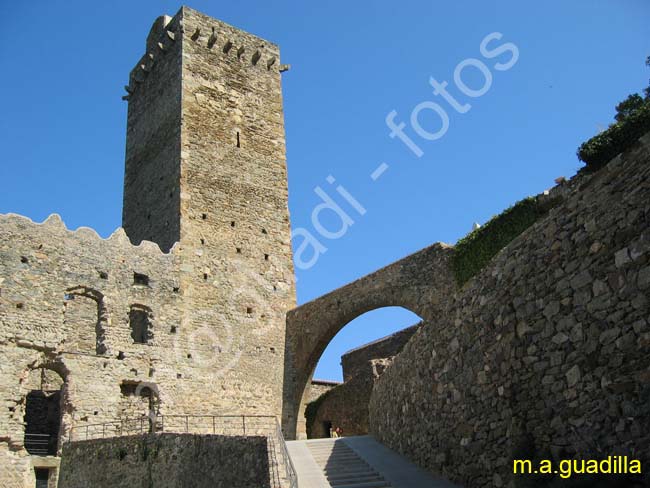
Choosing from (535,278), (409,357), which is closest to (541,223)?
(535,278)

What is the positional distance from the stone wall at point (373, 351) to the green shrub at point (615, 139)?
31.6 ft

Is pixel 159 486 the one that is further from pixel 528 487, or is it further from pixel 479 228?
pixel 479 228

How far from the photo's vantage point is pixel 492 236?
1680 centimetres

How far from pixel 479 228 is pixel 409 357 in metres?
5.46

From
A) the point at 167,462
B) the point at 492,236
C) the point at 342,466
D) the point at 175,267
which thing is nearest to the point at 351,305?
the point at 175,267

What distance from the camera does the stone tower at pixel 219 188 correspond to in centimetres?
2069

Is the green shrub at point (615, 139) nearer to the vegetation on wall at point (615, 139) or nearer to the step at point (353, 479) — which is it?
the vegetation on wall at point (615, 139)

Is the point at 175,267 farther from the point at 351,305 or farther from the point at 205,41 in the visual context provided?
the point at 205,41

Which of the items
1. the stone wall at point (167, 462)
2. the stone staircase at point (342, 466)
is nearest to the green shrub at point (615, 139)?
the stone staircase at point (342, 466)

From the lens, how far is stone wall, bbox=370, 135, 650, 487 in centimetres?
696

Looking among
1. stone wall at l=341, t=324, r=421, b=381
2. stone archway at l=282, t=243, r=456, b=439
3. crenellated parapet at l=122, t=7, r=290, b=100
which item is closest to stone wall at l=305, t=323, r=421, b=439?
stone wall at l=341, t=324, r=421, b=381

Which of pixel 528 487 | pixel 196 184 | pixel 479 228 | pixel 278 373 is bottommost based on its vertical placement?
pixel 528 487

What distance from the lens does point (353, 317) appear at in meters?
20.7

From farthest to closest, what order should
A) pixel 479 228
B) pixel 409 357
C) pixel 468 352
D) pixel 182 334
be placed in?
pixel 182 334 < pixel 479 228 < pixel 409 357 < pixel 468 352
